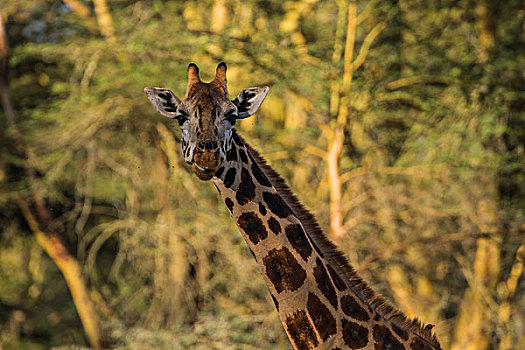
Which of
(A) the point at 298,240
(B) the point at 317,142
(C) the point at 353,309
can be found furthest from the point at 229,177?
(B) the point at 317,142

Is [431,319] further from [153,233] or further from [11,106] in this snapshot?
[11,106]

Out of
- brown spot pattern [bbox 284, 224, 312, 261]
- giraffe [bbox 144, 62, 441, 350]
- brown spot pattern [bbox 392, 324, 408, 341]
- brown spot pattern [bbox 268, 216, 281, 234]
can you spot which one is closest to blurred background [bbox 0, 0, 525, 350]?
brown spot pattern [bbox 392, 324, 408, 341]

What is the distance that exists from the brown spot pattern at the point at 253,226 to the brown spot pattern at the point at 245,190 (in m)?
0.08

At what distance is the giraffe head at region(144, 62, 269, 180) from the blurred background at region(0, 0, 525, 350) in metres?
5.00

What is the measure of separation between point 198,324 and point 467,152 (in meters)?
4.34

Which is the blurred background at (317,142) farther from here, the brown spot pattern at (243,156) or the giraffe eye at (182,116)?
the giraffe eye at (182,116)

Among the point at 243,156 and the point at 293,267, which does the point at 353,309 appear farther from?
the point at 243,156

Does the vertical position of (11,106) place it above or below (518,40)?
below

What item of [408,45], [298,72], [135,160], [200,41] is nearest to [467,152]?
[408,45]

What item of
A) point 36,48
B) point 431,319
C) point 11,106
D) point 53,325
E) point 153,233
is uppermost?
point 36,48

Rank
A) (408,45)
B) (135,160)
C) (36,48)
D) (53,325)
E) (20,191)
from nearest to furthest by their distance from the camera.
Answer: (408,45) → (36,48) → (135,160) → (20,191) → (53,325)

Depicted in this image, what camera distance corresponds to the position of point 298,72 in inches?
377

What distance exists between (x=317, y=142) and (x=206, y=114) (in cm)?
707

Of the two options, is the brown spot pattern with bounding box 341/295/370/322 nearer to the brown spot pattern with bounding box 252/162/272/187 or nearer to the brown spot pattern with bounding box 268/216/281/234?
the brown spot pattern with bounding box 268/216/281/234
